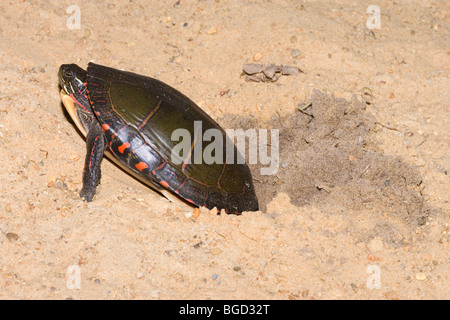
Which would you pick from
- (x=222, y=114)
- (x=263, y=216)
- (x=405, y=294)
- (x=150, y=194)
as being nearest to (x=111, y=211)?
(x=150, y=194)

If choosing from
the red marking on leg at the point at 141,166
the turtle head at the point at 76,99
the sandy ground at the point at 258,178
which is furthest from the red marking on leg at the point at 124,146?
the turtle head at the point at 76,99

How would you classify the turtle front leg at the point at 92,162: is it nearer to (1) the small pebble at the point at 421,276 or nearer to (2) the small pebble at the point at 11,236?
(2) the small pebble at the point at 11,236

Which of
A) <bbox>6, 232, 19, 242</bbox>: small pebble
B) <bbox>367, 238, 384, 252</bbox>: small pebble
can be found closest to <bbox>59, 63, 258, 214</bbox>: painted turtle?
<bbox>6, 232, 19, 242</bbox>: small pebble

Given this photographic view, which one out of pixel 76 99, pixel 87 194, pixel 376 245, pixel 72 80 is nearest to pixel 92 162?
pixel 87 194

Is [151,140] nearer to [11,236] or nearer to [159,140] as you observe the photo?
[159,140]

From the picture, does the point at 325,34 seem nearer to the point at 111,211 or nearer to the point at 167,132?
the point at 167,132
